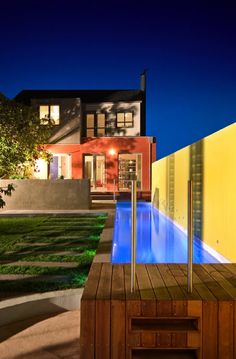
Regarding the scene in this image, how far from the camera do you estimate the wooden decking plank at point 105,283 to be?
120 inches

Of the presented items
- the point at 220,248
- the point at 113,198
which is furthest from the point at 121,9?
the point at 220,248

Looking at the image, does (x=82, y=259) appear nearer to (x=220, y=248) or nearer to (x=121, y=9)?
(x=220, y=248)

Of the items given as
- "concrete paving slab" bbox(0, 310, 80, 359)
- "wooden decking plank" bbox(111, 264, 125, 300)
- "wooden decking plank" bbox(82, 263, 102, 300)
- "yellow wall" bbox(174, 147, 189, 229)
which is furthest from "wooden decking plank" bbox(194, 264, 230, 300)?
"yellow wall" bbox(174, 147, 189, 229)

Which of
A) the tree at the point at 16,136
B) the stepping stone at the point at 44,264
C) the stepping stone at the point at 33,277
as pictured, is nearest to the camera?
the stepping stone at the point at 33,277

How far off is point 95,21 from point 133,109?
1266 cm

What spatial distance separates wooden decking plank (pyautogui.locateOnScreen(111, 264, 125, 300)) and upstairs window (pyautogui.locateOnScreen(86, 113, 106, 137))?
20.0 m

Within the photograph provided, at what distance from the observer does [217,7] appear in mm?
30281

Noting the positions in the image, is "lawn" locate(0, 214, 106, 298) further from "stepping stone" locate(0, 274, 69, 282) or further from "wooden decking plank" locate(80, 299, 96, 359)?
"wooden decking plank" locate(80, 299, 96, 359)

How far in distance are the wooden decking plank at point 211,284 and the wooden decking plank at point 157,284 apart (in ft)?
1.26

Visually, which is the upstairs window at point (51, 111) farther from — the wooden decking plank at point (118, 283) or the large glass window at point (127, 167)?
the wooden decking plank at point (118, 283)

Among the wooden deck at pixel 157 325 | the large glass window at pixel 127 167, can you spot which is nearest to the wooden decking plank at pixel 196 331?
the wooden deck at pixel 157 325

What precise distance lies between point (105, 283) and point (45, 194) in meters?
12.8

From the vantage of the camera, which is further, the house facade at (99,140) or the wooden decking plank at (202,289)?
the house facade at (99,140)

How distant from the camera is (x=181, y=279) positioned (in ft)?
12.0
